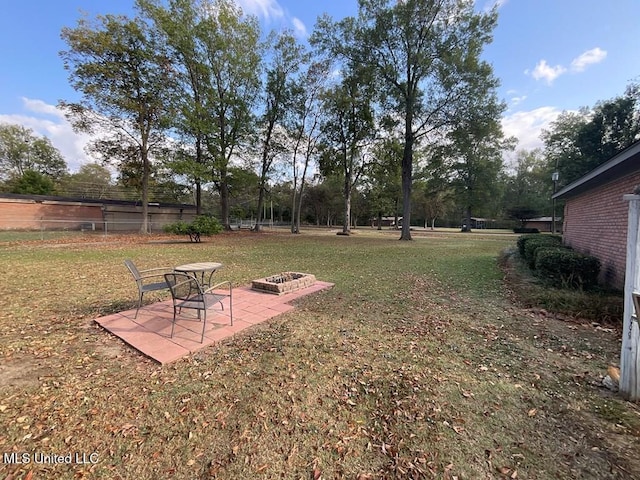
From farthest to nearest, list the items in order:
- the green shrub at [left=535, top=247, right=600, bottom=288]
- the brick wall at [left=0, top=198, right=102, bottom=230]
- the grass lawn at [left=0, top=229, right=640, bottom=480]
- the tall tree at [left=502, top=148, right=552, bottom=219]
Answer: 1. the tall tree at [left=502, top=148, right=552, bottom=219]
2. the brick wall at [left=0, top=198, right=102, bottom=230]
3. the green shrub at [left=535, top=247, right=600, bottom=288]
4. the grass lawn at [left=0, top=229, right=640, bottom=480]

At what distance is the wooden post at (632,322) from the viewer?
220cm

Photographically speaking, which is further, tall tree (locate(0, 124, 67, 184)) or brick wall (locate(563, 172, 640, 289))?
tall tree (locate(0, 124, 67, 184))

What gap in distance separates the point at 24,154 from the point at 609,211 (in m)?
55.7

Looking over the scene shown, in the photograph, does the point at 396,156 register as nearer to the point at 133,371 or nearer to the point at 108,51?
the point at 108,51

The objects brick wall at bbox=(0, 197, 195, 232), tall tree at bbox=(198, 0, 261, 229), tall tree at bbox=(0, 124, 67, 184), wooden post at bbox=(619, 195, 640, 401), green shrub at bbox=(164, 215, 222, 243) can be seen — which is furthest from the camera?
tall tree at bbox=(0, 124, 67, 184)

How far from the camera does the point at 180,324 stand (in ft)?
11.6

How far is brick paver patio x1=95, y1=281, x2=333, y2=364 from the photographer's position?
296cm

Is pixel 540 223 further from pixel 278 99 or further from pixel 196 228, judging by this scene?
pixel 196 228

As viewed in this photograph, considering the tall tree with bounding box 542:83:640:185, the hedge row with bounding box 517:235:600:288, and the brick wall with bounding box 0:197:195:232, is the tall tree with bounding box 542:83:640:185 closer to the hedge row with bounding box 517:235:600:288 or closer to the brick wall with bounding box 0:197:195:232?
the hedge row with bounding box 517:235:600:288

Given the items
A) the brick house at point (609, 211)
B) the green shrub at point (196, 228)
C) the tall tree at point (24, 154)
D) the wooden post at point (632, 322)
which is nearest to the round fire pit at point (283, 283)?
the wooden post at point (632, 322)

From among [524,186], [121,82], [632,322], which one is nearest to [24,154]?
[121,82]

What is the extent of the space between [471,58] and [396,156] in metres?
7.54

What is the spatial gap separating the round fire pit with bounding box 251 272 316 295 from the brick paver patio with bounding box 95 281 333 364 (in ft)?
0.94

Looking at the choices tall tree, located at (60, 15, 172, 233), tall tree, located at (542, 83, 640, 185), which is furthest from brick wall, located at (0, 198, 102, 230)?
tall tree, located at (542, 83, 640, 185)
